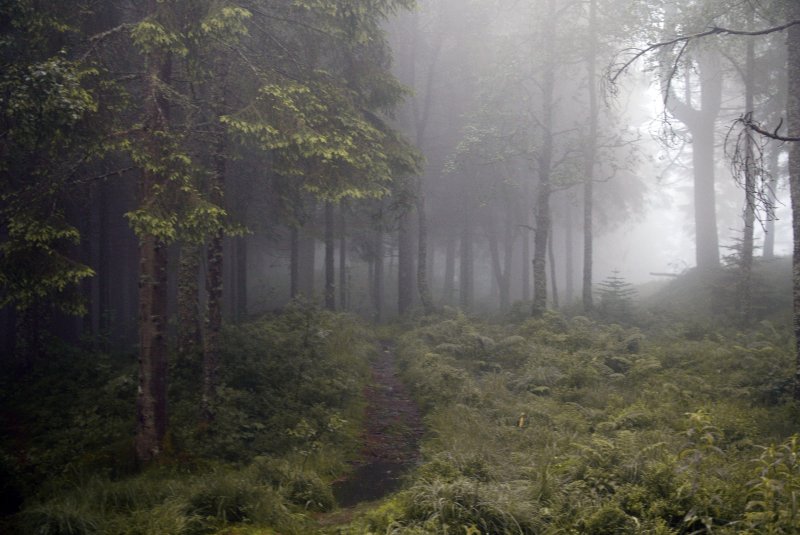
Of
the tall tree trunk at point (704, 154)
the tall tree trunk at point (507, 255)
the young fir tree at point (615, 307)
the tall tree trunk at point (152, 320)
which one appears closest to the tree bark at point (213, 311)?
the tall tree trunk at point (152, 320)

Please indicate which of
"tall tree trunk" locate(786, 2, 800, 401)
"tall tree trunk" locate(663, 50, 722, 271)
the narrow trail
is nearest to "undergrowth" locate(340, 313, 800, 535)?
the narrow trail

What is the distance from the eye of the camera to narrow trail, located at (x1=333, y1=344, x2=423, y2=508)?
8.93 meters

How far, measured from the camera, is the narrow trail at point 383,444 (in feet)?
29.3

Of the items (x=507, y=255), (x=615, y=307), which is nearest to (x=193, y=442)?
(x=615, y=307)

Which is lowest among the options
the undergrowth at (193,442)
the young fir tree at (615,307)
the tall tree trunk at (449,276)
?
the undergrowth at (193,442)

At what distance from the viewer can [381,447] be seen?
1095cm

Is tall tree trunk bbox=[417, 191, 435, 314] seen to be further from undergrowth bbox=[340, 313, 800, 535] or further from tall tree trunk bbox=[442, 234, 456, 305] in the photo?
tall tree trunk bbox=[442, 234, 456, 305]

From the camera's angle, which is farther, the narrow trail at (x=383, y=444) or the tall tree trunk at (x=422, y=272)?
the tall tree trunk at (x=422, y=272)

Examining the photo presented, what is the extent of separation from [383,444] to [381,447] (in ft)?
0.50

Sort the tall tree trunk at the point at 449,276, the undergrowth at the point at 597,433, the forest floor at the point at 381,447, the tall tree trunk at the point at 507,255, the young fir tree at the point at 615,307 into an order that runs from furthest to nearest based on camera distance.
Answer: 1. the tall tree trunk at the point at 449,276
2. the tall tree trunk at the point at 507,255
3. the young fir tree at the point at 615,307
4. the forest floor at the point at 381,447
5. the undergrowth at the point at 597,433

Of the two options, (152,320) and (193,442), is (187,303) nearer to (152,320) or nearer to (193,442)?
(152,320)

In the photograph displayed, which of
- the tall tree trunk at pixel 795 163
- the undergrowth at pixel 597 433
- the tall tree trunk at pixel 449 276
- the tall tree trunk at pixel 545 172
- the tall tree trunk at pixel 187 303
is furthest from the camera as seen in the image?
the tall tree trunk at pixel 449 276

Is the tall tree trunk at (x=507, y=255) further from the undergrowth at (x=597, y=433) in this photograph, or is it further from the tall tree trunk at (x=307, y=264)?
the undergrowth at (x=597, y=433)

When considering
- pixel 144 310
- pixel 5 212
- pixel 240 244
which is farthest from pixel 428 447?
pixel 240 244
